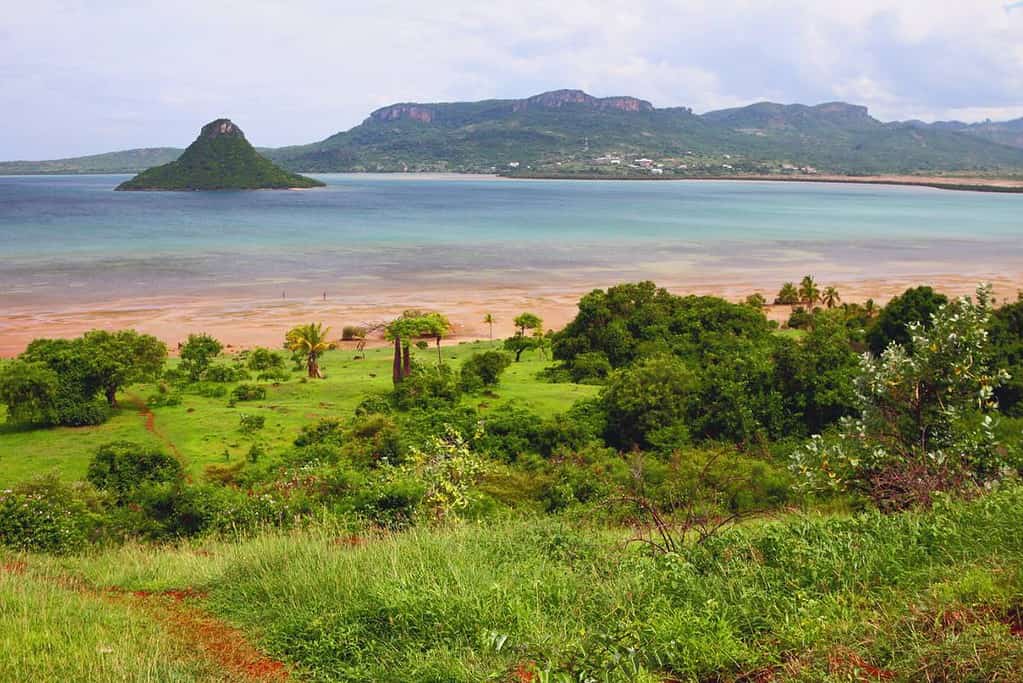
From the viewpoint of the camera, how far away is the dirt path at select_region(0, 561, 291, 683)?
22.0ft

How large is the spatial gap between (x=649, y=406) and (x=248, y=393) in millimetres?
16863

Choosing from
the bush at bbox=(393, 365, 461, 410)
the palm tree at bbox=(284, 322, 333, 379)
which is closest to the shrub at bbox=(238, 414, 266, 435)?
the bush at bbox=(393, 365, 461, 410)

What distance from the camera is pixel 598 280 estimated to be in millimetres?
73625

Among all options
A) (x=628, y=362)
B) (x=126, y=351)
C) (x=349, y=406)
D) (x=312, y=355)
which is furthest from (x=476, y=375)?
(x=126, y=351)

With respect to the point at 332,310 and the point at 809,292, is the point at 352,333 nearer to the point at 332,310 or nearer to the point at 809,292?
the point at 332,310

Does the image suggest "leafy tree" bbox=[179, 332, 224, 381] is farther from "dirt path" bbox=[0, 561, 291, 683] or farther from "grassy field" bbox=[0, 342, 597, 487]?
"dirt path" bbox=[0, 561, 291, 683]

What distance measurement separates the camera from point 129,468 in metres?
20.6

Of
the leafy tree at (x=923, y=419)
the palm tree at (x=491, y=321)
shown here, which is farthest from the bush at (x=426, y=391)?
the palm tree at (x=491, y=321)

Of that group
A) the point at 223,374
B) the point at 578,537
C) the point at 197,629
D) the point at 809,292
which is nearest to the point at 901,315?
the point at 809,292

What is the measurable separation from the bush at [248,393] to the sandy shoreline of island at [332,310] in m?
15.4

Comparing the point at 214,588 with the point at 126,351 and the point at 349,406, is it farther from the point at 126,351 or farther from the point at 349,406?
the point at 126,351

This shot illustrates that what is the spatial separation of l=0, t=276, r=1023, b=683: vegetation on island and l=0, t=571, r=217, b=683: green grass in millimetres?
34

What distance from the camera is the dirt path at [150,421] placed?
2500cm

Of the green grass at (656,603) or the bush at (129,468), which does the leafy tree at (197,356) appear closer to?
the bush at (129,468)
